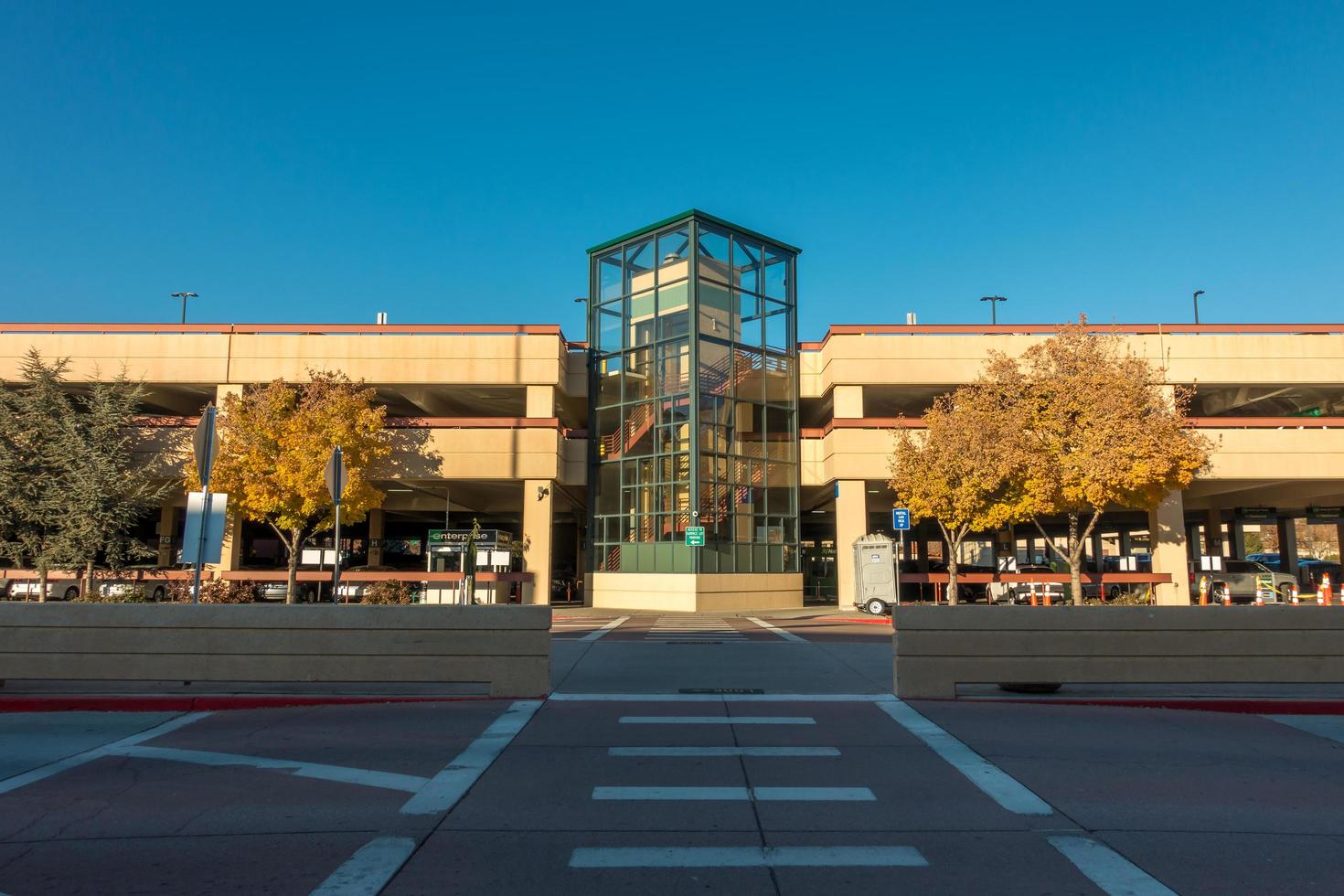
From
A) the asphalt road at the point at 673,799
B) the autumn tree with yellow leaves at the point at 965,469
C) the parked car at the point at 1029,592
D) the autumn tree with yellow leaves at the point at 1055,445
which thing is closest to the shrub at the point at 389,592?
the autumn tree with yellow leaves at the point at 965,469

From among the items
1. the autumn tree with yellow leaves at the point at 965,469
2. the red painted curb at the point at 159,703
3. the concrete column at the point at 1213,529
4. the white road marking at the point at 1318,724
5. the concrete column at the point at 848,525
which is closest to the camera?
the white road marking at the point at 1318,724

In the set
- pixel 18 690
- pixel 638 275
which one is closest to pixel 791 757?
pixel 18 690

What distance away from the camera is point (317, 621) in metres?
9.42

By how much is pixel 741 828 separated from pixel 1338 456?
34.3 m

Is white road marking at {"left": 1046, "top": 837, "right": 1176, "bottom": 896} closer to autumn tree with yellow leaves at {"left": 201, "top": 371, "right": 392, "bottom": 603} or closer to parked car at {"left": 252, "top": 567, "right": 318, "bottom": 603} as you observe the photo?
autumn tree with yellow leaves at {"left": 201, "top": 371, "right": 392, "bottom": 603}

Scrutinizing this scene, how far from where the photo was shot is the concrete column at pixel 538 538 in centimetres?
3089

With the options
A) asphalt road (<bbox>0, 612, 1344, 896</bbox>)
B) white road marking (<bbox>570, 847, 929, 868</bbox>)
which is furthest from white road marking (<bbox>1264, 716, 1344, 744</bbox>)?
white road marking (<bbox>570, 847, 929, 868</bbox>)

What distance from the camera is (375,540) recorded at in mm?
39656

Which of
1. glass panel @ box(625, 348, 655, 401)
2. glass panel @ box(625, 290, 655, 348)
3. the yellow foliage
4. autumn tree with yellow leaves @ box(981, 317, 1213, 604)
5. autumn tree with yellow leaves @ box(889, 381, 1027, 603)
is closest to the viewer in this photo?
autumn tree with yellow leaves @ box(981, 317, 1213, 604)

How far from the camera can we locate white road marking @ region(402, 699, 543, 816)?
5.61 metres

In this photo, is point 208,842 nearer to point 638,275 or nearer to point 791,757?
point 791,757

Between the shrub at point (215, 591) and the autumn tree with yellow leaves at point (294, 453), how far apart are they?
A: 5.71 feet

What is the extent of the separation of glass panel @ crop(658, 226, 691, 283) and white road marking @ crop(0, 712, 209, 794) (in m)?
24.7

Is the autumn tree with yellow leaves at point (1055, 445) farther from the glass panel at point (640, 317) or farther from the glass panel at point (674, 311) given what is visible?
the glass panel at point (640, 317)
